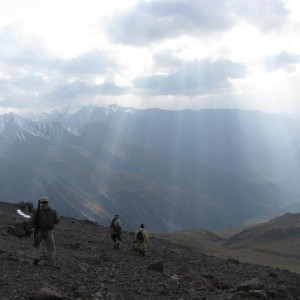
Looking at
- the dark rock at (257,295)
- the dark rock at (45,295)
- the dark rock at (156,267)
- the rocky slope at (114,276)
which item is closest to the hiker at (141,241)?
the rocky slope at (114,276)

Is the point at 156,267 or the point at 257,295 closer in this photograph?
the point at 257,295

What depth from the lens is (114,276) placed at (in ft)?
67.6

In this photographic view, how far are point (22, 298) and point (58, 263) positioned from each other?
7540 millimetres

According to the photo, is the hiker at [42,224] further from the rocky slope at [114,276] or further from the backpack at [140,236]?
the backpack at [140,236]

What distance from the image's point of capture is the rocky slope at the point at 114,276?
52.7 feet

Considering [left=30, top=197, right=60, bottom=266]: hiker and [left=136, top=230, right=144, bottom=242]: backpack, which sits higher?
[left=30, top=197, right=60, bottom=266]: hiker

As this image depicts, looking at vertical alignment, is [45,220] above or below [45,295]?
above

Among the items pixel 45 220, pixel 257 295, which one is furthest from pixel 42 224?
pixel 257 295

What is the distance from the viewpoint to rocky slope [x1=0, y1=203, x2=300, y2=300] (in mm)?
16062

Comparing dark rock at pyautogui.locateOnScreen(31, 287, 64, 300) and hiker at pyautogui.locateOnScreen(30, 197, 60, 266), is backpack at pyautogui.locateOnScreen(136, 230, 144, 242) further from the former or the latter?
dark rock at pyautogui.locateOnScreen(31, 287, 64, 300)

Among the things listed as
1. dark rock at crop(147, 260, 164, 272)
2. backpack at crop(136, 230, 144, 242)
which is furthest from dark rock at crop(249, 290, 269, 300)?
backpack at crop(136, 230, 144, 242)

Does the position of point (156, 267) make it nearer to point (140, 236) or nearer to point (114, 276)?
point (114, 276)

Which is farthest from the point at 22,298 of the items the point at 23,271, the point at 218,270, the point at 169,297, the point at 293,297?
the point at 218,270

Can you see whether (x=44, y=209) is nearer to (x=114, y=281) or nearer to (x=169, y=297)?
(x=114, y=281)
